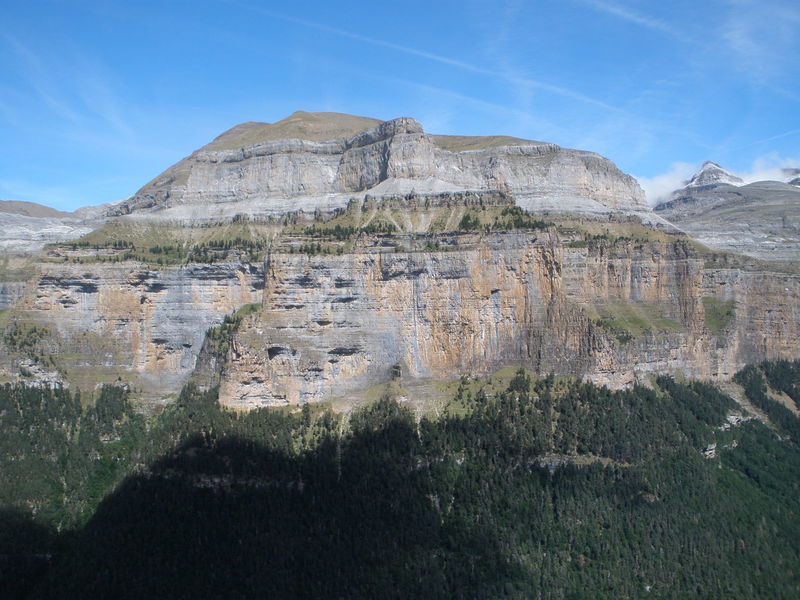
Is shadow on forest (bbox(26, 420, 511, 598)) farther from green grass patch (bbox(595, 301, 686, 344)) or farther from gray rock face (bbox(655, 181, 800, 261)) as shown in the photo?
gray rock face (bbox(655, 181, 800, 261))

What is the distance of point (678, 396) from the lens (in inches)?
3819

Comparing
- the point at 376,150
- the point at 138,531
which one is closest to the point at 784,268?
the point at 376,150

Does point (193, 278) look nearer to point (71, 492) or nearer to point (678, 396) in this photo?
point (71, 492)

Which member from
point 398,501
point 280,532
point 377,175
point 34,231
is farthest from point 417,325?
point 34,231

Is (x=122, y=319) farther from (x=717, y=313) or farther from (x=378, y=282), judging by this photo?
(x=717, y=313)

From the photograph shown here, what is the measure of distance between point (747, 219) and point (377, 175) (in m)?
86.3

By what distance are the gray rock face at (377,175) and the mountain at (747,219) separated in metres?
24.7

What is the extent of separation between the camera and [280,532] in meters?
70.1

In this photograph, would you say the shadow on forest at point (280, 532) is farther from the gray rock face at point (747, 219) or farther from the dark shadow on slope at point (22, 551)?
the gray rock face at point (747, 219)

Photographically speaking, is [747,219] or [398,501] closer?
[398,501]

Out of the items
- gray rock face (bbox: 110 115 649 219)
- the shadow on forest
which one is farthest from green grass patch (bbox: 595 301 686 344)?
the shadow on forest

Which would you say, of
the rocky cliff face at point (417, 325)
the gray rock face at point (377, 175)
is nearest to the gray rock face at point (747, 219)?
the gray rock face at point (377, 175)

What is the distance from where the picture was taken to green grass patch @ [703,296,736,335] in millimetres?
111312

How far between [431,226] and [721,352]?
48.7m
